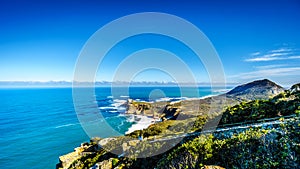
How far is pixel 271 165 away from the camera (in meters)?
7.35

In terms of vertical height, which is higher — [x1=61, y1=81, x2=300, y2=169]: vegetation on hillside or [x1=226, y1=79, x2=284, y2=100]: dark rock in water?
[x1=226, y1=79, x2=284, y2=100]: dark rock in water

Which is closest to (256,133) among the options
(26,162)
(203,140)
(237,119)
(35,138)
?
(203,140)

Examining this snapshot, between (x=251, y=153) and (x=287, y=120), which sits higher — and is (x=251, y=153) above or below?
below

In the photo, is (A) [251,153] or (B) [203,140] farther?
(B) [203,140]

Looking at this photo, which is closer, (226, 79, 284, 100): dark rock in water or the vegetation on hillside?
the vegetation on hillside

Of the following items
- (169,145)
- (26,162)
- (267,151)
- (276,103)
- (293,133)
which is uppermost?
(276,103)

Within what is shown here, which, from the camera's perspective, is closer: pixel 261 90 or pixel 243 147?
pixel 243 147

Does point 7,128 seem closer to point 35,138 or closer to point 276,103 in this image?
point 35,138

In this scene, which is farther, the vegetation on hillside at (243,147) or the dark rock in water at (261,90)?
the dark rock in water at (261,90)

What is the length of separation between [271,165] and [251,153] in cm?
78

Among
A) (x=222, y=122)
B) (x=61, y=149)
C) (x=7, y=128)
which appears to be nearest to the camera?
(x=222, y=122)

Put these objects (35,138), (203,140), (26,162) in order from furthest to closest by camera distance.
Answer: (35,138) < (26,162) < (203,140)

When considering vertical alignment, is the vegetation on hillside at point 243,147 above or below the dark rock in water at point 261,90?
below

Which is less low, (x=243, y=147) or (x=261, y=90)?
(x=261, y=90)
